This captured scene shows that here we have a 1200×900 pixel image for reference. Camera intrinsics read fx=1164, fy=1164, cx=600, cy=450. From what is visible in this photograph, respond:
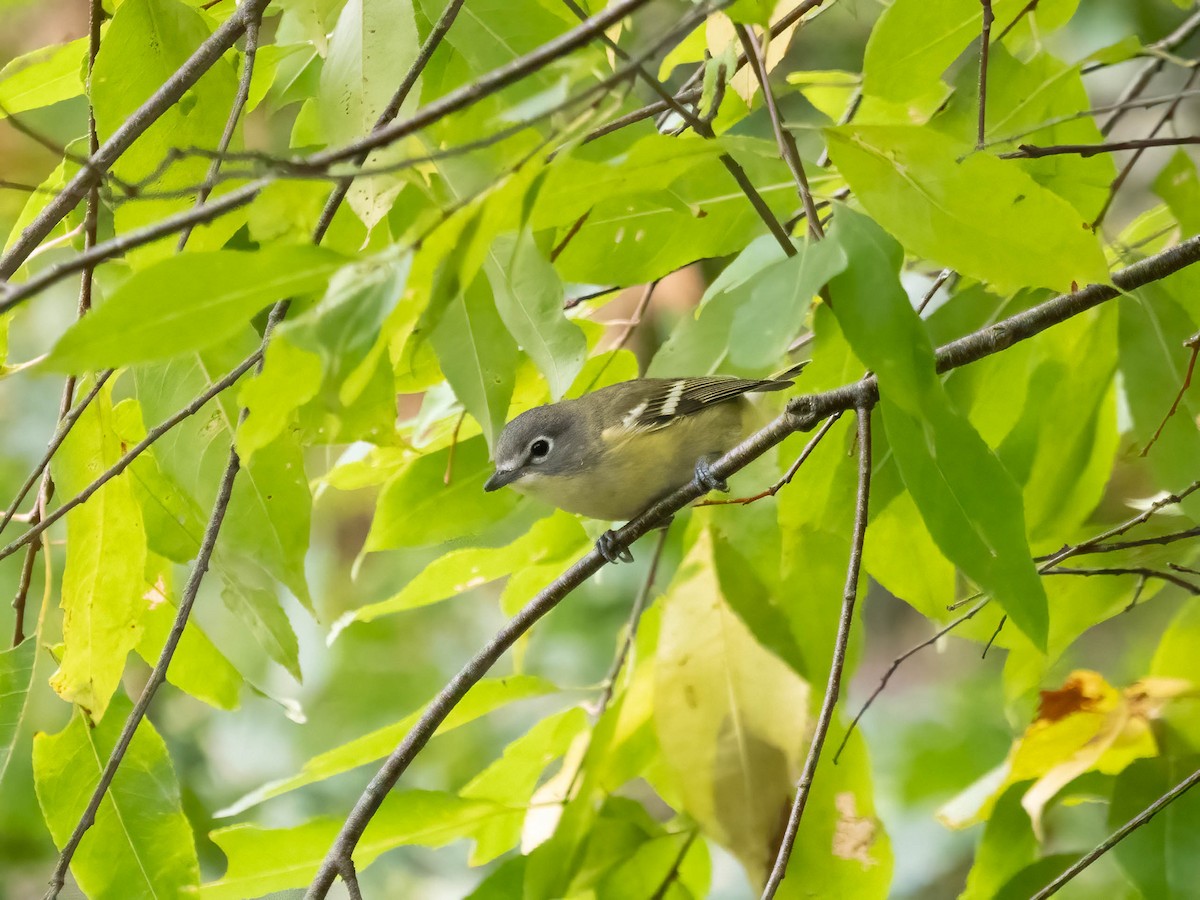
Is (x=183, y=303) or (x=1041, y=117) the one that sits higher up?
(x=183, y=303)

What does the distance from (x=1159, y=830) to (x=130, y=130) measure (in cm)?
174

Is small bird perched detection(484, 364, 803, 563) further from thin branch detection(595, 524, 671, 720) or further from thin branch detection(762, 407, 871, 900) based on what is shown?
thin branch detection(762, 407, 871, 900)

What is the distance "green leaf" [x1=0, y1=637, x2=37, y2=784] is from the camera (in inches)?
69.1

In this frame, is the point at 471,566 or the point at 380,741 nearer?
the point at 380,741

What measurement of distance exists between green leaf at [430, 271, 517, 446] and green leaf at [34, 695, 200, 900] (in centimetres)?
76

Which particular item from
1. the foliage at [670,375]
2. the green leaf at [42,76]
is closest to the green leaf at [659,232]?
the foliage at [670,375]

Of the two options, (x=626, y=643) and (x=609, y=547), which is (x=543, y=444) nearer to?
(x=626, y=643)

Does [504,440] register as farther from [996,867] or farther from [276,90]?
[996,867]

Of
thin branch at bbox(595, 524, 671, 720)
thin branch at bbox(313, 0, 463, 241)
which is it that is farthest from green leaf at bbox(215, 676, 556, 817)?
thin branch at bbox(313, 0, 463, 241)

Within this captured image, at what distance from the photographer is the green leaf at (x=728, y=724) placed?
→ 5.82ft

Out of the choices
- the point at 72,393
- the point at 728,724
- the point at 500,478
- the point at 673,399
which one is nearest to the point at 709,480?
the point at 728,724

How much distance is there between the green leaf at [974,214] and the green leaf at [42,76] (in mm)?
1295

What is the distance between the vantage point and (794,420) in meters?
1.48

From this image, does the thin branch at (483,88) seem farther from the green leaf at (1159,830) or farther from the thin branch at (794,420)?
the green leaf at (1159,830)
